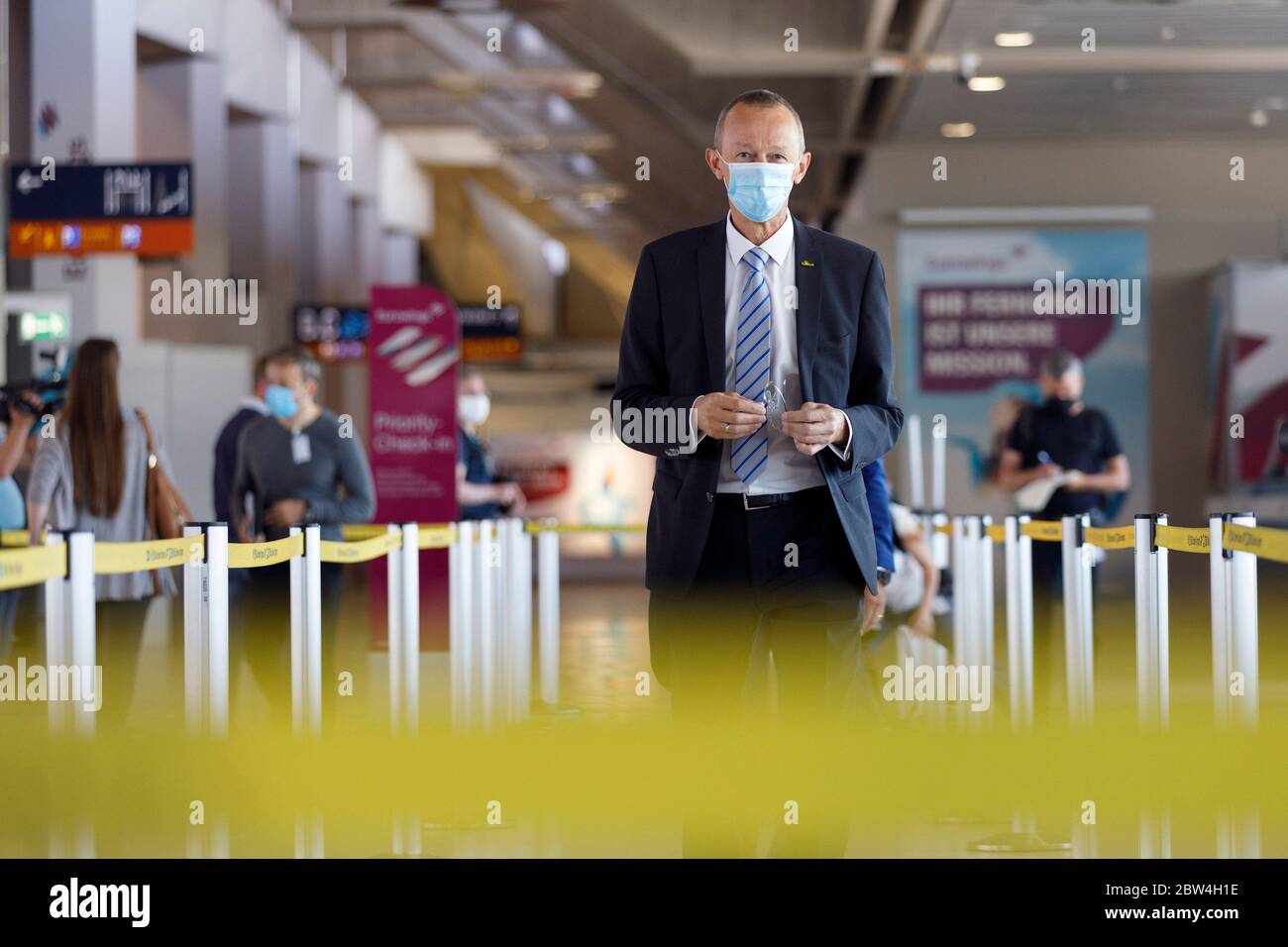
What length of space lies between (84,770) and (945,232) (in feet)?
42.1

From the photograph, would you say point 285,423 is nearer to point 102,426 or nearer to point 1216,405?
point 102,426

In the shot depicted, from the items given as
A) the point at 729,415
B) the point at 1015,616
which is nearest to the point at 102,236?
the point at 1015,616

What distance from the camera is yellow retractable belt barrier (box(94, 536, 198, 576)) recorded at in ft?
12.3

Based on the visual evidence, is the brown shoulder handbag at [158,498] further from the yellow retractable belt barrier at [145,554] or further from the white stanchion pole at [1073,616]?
the white stanchion pole at [1073,616]

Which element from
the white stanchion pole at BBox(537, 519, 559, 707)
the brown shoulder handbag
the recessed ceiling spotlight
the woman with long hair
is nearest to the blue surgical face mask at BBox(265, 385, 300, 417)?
the brown shoulder handbag

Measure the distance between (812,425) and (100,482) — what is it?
Answer: 4337 millimetres

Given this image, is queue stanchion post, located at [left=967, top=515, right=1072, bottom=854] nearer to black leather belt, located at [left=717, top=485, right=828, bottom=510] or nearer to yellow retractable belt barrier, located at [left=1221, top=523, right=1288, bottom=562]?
yellow retractable belt barrier, located at [left=1221, top=523, right=1288, bottom=562]

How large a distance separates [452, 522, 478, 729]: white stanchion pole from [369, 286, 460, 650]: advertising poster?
3.90 metres

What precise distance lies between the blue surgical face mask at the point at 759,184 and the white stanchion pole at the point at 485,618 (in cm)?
438

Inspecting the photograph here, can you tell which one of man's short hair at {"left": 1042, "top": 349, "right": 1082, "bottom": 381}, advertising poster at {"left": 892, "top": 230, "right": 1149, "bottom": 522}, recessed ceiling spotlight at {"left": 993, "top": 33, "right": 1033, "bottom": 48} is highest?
recessed ceiling spotlight at {"left": 993, "top": 33, "right": 1033, "bottom": 48}

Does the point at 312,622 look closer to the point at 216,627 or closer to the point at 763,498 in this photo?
the point at 216,627

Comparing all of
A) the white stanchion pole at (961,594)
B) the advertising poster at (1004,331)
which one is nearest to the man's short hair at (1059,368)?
Answer: the white stanchion pole at (961,594)
